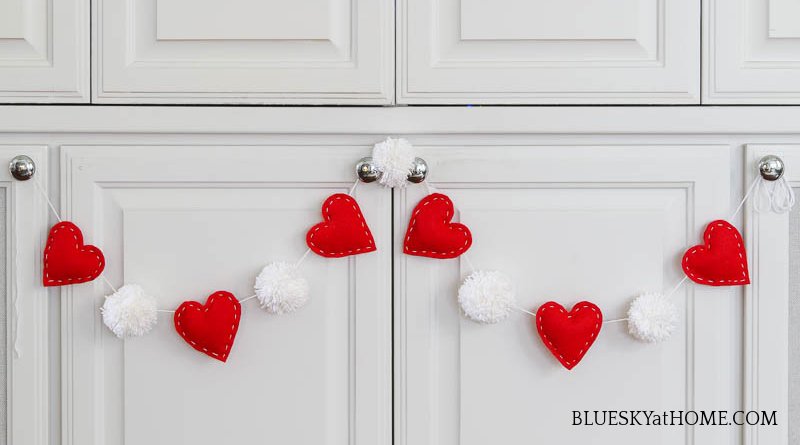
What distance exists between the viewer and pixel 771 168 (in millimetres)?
770

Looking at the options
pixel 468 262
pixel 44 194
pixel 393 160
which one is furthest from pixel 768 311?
pixel 44 194

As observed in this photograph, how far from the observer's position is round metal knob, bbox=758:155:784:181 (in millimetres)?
770

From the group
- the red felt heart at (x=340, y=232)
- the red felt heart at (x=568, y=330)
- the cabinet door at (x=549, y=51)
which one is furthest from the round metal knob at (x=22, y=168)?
the red felt heart at (x=568, y=330)

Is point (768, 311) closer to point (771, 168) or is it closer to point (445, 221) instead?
point (771, 168)

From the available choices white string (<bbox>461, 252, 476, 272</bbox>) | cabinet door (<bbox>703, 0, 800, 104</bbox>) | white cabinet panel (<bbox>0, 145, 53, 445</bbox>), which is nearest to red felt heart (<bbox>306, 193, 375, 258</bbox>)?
white string (<bbox>461, 252, 476, 272</bbox>)

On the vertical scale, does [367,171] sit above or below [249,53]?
below

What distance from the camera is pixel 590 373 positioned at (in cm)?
79

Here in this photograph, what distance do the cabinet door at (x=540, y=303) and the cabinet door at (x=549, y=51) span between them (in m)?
0.06

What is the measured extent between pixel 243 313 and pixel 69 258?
214mm

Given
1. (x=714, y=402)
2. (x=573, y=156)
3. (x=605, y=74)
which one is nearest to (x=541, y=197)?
(x=573, y=156)

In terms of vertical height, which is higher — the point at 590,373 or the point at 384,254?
the point at 384,254

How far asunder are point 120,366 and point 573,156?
609 mm

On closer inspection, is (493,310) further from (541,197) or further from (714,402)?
(714,402)

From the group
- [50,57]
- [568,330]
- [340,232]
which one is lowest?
[568,330]
